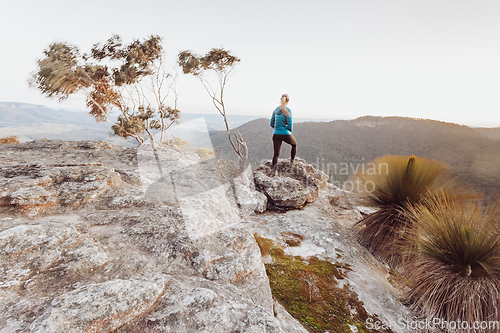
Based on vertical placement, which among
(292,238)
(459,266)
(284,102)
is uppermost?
(284,102)

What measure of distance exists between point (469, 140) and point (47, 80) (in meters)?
44.2

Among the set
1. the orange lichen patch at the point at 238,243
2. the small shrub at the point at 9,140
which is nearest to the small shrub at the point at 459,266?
the orange lichen patch at the point at 238,243

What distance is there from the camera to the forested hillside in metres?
30.4

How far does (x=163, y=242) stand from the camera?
9.41ft

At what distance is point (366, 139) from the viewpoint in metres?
46.9

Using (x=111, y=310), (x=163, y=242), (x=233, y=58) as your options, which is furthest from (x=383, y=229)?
(x=233, y=58)

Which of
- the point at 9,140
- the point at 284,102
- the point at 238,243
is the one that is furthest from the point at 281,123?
the point at 9,140

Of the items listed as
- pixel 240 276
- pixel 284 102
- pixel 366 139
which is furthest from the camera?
pixel 366 139

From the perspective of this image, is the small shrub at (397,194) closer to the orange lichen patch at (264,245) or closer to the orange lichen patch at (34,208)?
the orange lichen patch at (264,245)

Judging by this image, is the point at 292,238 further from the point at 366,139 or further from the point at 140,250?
the point at 366,139

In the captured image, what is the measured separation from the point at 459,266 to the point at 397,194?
1.98 meters

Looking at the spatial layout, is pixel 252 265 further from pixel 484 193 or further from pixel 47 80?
pixel 47 80

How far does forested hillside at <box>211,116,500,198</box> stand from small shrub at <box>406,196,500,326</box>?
22.9 m

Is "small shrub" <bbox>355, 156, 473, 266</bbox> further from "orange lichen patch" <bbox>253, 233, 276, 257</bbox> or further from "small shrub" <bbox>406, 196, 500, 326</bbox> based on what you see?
"orange lichen patch" <bbox>253, 233, 276, 257</bbox>
